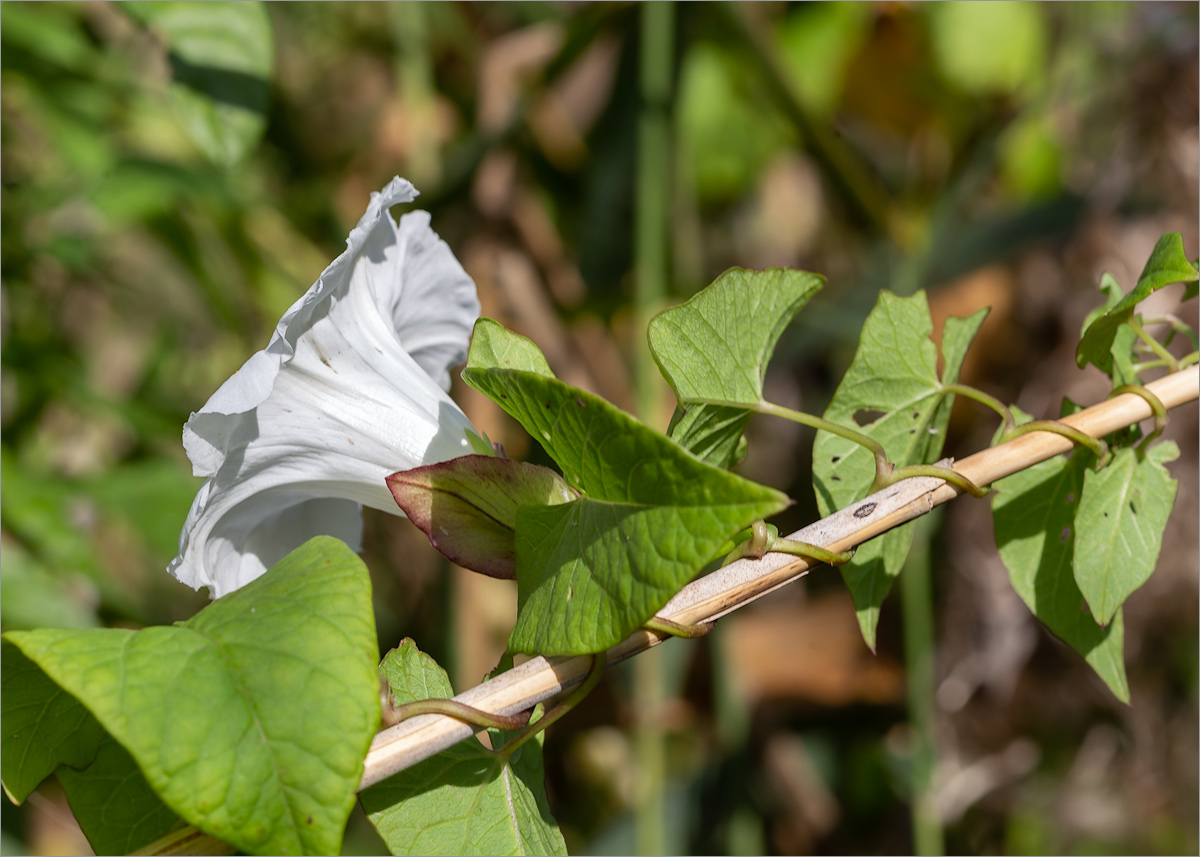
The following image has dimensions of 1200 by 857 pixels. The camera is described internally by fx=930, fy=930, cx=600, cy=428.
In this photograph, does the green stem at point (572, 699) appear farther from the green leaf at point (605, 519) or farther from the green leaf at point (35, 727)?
the green leaf at point (35, 727)

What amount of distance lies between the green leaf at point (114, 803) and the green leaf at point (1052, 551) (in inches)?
12.4

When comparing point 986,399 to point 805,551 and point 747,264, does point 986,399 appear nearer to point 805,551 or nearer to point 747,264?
point 805,551

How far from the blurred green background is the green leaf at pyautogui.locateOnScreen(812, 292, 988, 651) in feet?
1.71

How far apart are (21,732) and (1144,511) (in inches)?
15.4

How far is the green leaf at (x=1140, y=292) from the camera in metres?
0.31

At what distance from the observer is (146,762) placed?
0.74 ft

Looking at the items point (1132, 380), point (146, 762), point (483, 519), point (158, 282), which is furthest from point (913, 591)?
point (158, 282)

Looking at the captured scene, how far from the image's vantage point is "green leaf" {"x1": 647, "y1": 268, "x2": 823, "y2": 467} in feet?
1.01

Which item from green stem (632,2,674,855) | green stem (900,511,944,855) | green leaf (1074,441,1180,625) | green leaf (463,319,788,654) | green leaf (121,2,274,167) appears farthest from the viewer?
green stem (900,511,944,855)

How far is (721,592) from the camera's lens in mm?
285

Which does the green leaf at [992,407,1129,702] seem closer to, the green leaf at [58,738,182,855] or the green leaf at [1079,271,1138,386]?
the green leaf at [1079,271,1138,386]

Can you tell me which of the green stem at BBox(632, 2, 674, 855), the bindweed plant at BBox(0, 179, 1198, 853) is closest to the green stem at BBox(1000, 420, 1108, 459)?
the bindweed plant at BBox(0, 179, 1198, 853)

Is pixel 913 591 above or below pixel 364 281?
below

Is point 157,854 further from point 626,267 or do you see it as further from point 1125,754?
point 1125,754
